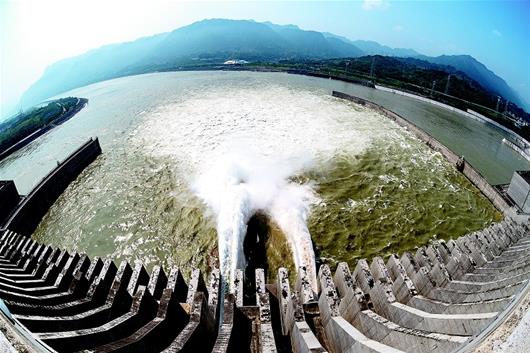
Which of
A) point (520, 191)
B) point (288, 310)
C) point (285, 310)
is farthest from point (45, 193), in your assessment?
point (520, 191)

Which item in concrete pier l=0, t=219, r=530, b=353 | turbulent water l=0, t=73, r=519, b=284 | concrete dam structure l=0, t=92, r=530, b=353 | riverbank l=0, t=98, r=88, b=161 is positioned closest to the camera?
concrete dam structure l=0, t=92, r=530, b=353

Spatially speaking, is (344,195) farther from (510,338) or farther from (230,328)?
(510,338)

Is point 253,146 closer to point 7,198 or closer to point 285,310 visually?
point 7,198

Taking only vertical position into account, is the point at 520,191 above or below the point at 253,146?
above

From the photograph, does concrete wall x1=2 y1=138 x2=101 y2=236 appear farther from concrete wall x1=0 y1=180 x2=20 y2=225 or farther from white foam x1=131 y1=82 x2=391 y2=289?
white foam x1=131 y1=82 x2=391 y2=289

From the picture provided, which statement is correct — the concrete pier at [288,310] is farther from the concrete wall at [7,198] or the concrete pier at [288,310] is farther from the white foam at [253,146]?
the concrete wall at [7,198]

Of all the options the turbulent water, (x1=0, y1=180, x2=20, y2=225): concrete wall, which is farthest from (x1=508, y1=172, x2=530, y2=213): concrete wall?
(x1=0, y1=180, x2=20, y2=225): concrete wall
